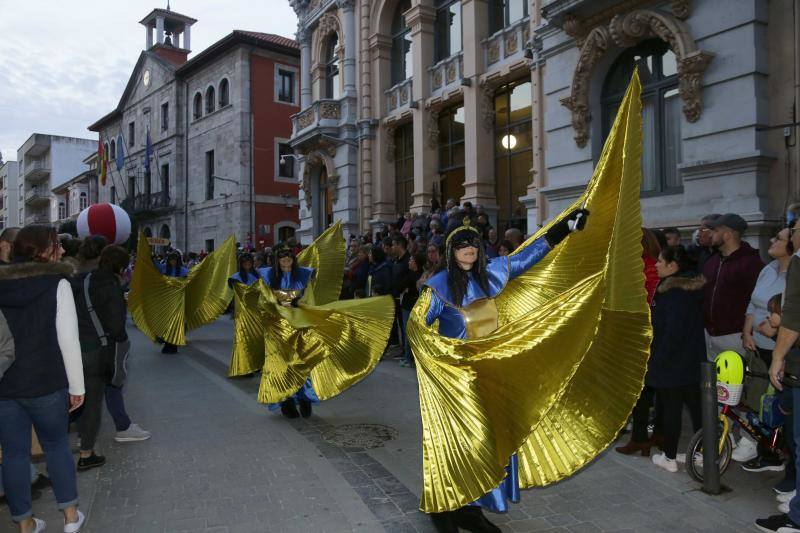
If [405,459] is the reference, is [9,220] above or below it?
above

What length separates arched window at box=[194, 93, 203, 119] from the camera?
111 ft

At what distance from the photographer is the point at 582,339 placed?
127 inches

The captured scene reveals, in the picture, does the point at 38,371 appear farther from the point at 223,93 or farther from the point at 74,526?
the point at 223,93

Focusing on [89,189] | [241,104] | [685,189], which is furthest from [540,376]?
[89,189]

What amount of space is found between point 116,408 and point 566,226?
432 cm

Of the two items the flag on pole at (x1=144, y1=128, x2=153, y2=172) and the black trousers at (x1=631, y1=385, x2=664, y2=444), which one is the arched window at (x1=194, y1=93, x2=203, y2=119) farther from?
the black trousers at (x1=631, y1=385, x2=664, y2=444)

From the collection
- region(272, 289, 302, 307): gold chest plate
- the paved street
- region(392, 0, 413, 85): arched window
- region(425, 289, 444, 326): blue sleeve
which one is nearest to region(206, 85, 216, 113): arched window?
region(392, 0, 413, 85): arched window

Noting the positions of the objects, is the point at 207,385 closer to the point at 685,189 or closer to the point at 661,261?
the point at 661,261

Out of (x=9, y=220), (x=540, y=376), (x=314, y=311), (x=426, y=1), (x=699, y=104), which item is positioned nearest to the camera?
(x=540, y=376)

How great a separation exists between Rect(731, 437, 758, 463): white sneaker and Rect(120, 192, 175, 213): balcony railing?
34817 millimetres

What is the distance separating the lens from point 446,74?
1731 cm

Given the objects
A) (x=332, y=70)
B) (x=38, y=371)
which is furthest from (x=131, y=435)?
(x=332, y=70)

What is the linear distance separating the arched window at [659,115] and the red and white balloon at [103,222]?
399 inches

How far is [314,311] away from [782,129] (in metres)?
7.40
